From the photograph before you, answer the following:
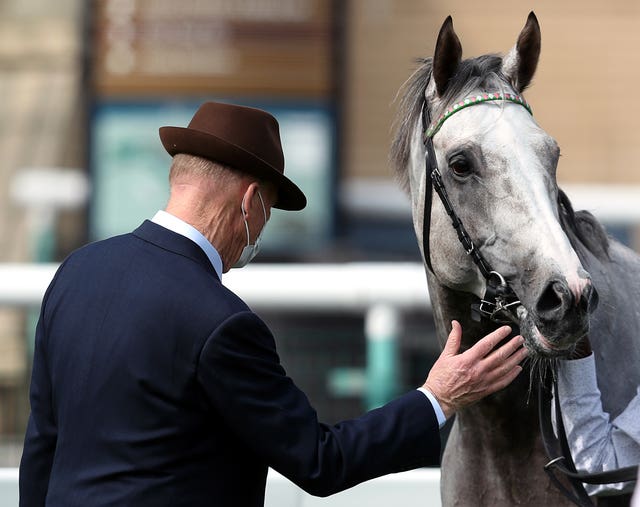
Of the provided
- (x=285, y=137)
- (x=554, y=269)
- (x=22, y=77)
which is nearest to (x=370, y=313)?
(x=554, y=269)

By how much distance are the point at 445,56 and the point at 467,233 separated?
384 millimetres

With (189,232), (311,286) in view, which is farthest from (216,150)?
(311,286)

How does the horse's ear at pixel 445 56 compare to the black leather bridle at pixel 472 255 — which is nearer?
the black leather bridle at pixel 472 255

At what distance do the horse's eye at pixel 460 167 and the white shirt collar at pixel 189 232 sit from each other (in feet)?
1.69

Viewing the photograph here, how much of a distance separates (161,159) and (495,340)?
5.40 metres

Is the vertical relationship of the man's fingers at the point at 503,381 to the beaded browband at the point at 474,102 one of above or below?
below

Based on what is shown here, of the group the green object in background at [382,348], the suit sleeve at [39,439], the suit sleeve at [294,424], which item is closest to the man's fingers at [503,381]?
the suit sleeve at [294,424]

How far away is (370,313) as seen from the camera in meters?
3.49

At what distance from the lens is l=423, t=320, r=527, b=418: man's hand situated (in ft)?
6.35

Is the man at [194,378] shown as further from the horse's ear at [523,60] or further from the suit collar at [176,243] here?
the horse's ear at [523,60]

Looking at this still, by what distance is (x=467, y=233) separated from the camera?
2078 millimetres

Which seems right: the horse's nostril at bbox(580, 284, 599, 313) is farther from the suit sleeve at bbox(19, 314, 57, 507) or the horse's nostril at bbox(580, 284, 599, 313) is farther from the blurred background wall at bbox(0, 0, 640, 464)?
the blurred background wall at bbox(0, 0, 640, 464)

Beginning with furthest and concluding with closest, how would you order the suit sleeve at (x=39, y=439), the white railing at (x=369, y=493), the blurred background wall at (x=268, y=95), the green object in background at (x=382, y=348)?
the blurred background wall at (x=268, y=95)
the green object in background at (x=382, y=348)
the white railing at (x=369, y=493)
the suit sleeve at (x=39, y=439)

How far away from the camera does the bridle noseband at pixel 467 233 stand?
1998 millimetres
